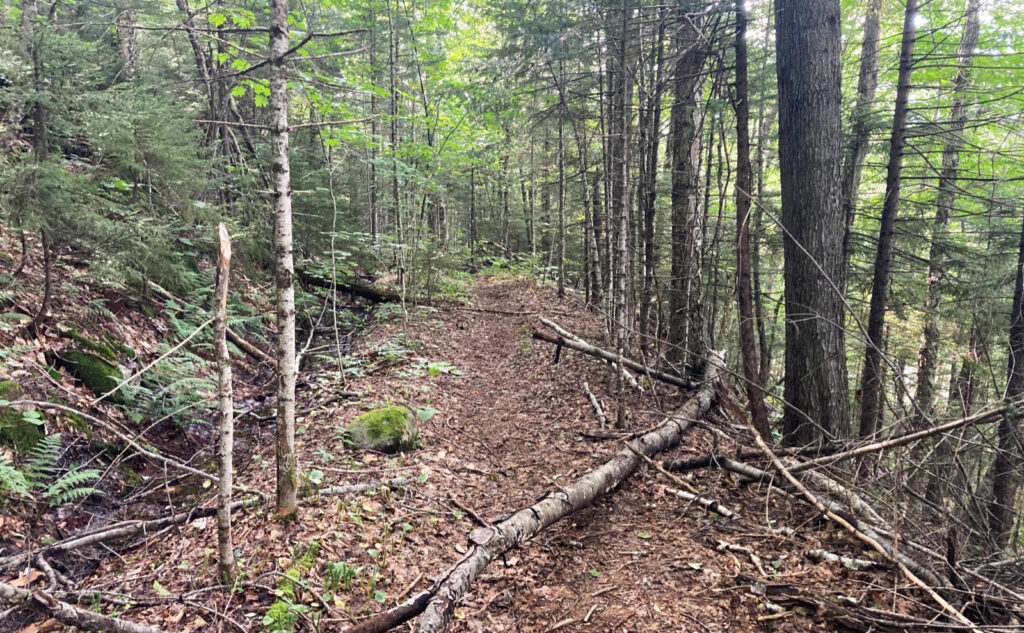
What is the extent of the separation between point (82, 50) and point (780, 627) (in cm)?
1025

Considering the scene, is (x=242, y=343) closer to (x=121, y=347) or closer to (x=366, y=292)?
(x=121, y=347)

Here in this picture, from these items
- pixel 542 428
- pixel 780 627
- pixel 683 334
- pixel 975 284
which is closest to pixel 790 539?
pixel 780 627

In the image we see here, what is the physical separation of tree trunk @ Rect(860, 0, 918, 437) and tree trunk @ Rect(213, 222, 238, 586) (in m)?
7.98

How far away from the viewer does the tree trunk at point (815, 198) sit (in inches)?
208

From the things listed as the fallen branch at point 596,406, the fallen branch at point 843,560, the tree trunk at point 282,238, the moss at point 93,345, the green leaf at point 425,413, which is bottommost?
the fallen branch at point 596,406

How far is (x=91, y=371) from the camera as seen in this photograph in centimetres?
626

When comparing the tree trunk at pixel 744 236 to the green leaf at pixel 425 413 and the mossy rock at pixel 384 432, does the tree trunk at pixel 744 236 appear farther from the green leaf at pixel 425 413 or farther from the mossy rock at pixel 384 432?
the mossy rock at pixel 384 432

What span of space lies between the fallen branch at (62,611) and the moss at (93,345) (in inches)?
200

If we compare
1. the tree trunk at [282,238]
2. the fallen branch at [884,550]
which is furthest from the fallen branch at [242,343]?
the fallen branch at [884,550]

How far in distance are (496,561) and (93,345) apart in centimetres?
653

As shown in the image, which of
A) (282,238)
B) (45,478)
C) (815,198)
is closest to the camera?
(282,238)

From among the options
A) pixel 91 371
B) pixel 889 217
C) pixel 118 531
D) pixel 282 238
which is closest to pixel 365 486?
pixel 118 531

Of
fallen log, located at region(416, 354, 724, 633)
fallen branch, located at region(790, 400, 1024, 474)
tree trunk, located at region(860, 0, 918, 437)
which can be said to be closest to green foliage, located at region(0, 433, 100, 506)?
fallen log, located at region(416, 354, 724, 633)

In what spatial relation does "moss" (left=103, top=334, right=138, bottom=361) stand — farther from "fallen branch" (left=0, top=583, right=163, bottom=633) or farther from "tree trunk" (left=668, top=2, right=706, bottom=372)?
"tree trunk" (left=668, top=2, right=706, bottom=372)
